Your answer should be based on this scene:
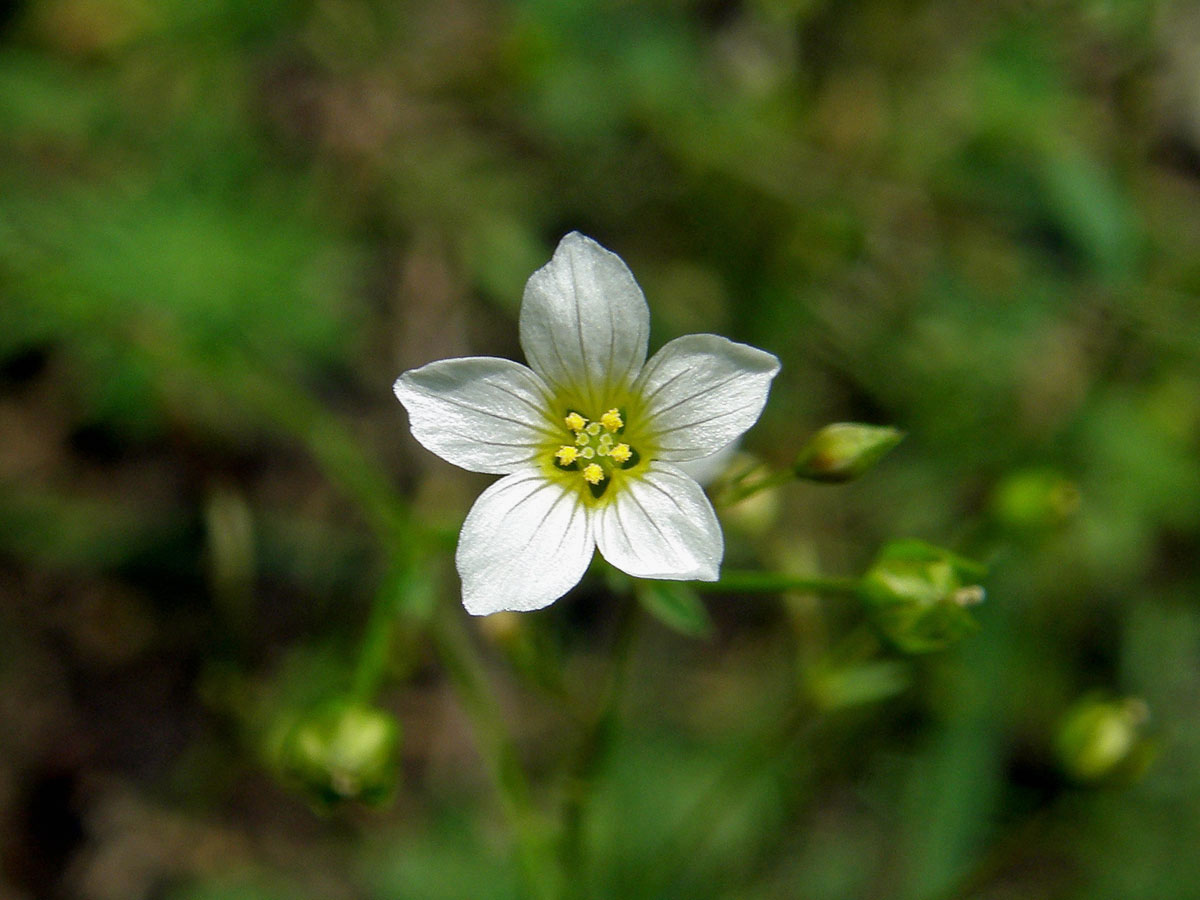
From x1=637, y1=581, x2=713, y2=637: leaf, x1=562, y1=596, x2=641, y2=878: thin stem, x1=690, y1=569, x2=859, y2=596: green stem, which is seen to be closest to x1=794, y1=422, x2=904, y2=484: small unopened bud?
x1=690, y1=569, x2=859, y2=596: green stem

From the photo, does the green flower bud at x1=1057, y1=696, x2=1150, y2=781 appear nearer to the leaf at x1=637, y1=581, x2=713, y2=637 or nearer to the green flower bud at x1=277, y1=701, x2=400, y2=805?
the leaf at x1=637, y1=581, x2=713, y2=637

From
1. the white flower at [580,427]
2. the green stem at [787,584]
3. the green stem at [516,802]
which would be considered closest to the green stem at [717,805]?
the green stem at [516,802]

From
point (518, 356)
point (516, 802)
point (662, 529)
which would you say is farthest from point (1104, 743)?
point (518, 356)

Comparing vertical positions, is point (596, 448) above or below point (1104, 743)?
above

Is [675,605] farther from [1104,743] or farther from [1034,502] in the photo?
[1104,743]

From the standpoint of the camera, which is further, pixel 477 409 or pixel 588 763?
pixel 588 763

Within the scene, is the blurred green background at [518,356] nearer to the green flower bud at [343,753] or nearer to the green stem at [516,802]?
the green stem at [516,802]

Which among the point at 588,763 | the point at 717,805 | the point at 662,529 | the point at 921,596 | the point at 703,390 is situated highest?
the point at 703,390
